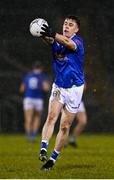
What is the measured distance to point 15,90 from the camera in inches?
910

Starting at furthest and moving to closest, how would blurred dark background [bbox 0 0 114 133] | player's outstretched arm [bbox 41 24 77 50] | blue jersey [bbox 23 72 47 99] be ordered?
blue jersey [bbox 23 72 47 99] < blurred dark background [bbox 0 0 114 133] < player's outstretched arm [bbox 41 24 77 50]

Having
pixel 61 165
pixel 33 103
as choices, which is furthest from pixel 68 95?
pixel 33 103

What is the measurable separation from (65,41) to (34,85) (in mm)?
10386

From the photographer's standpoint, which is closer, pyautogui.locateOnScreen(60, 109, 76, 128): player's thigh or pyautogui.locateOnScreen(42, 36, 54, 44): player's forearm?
pyautogui.locateOnScreen(42, 36, 54, 44): player's forearm

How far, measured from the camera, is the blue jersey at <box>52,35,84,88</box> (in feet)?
35.9

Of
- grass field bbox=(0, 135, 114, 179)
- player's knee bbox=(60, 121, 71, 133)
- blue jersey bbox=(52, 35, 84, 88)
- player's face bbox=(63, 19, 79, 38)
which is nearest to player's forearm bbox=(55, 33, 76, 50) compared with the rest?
blue jersey bbox=(52, 35, 84, 88)

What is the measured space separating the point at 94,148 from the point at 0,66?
22.4 ft

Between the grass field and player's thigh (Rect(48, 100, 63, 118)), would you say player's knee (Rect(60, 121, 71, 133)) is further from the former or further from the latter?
the grass field

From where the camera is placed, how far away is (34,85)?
20922mm

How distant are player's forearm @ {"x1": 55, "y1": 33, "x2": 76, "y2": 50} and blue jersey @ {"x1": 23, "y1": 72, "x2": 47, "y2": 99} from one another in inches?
397

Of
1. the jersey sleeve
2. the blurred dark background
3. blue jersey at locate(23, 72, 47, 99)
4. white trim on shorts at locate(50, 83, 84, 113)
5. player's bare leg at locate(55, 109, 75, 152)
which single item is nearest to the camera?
the jersey sleeve

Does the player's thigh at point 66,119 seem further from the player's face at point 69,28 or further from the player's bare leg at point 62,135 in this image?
the player's face at point 69,28

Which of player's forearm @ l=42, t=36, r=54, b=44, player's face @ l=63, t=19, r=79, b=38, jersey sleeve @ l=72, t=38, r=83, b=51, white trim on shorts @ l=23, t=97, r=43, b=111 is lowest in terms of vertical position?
white trim on shorts @ l=23, t=97, r=43, b=111

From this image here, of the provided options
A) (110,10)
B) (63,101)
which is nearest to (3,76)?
(110,10)
